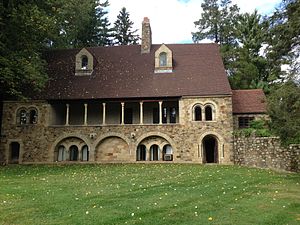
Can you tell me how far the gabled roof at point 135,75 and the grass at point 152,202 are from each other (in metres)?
13.3

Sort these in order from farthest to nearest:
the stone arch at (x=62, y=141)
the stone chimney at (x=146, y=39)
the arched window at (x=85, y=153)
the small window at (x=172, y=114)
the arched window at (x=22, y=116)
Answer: the stone chimney at (x=146, y=39), the small window at (x=172, y=114), the arched window at (x=22, y=116), the arched window at (x=85, y=153), the stone arch at (x=62, y=141)

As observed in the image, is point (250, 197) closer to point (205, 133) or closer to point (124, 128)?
point (205, 133)

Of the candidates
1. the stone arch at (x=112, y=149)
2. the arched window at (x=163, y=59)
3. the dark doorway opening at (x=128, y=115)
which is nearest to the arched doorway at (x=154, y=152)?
the stone arch at (x=112, y=149)

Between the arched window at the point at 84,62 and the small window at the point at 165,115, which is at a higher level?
the arched window at the point at 84,62

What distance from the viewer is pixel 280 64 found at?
47.1 ft

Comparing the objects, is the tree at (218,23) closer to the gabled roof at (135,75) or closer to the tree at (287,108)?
the gabled roof at (135,75)

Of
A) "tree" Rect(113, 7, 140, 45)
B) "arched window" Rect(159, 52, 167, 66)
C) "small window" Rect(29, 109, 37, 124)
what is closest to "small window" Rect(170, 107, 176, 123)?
"arched window" Rect(159, 52, 167, 66)

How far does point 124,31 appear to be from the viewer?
163ft

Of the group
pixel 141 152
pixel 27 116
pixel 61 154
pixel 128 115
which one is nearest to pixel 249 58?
pixel 128 115

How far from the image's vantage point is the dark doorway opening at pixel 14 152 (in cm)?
2728

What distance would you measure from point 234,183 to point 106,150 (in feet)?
49.0

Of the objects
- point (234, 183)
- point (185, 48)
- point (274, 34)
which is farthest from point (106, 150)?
point (274, 34)

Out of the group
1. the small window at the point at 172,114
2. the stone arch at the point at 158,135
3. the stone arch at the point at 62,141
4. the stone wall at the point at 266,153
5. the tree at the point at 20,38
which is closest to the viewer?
the stone wall at the point at 266,153

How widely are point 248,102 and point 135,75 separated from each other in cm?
971
